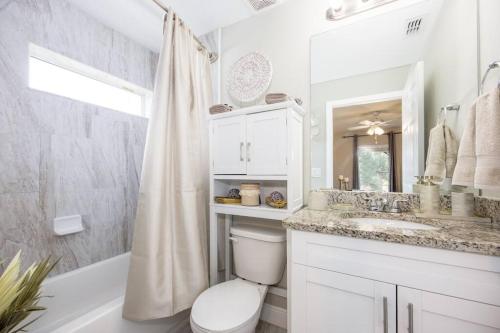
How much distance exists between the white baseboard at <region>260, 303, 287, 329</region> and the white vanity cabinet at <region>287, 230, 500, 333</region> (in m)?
0.61

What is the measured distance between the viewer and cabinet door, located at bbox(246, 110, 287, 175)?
1317 millimetres

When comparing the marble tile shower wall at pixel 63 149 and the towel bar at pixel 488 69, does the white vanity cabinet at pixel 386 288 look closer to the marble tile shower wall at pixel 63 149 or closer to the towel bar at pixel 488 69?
the towel bar at pixel 488 69

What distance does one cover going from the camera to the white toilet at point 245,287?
3.34 feet

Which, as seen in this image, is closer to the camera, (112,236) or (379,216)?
(379,216)

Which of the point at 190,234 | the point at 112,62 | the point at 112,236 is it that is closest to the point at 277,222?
the point at 190,234

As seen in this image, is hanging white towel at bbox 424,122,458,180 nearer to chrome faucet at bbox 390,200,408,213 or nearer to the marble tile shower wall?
chrome faucet at bbox 390,200,408,213

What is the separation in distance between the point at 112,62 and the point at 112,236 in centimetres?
160

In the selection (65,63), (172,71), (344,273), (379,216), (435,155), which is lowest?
(344,273)

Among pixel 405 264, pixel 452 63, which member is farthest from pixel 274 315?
pixel 452 63

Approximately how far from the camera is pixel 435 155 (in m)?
1.13

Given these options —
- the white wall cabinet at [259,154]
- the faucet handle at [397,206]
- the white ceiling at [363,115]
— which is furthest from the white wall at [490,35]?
the white wall cabinet at [259,154]

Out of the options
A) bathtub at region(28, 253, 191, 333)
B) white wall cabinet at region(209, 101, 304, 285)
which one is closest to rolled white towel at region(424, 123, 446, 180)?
white wall cabinet at region(209, 101, 304, 285)

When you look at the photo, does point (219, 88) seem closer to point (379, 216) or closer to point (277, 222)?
point (277, 222)

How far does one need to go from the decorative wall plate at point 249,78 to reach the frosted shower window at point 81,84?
1061 mm
